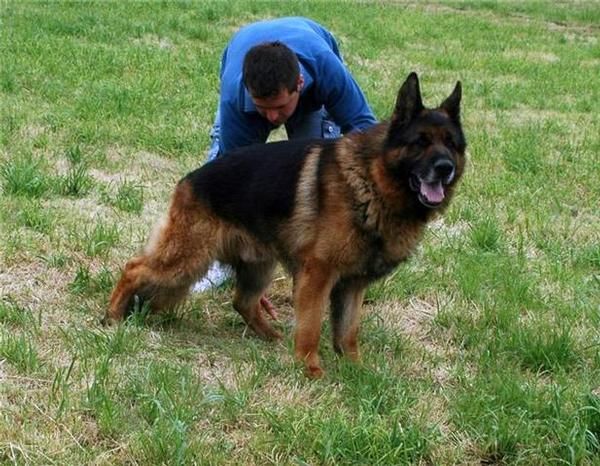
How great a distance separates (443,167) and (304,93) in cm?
144

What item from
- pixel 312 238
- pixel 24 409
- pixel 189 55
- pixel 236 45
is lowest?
pixel 189 55

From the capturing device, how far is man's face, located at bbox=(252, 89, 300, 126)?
4.70m

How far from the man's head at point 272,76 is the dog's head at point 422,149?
66 centimetres

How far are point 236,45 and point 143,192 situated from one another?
155 centimetres

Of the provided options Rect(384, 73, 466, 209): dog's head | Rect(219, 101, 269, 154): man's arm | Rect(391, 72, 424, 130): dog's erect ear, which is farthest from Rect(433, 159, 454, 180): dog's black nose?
Rect(219, 101, 269, 154): man's arm

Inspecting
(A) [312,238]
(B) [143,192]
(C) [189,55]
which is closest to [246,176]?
(A) [312,238]

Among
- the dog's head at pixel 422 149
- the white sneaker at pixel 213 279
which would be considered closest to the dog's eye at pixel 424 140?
the dog's head at pixel 422 149

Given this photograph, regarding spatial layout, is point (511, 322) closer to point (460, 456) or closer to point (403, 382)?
point (403, 382)

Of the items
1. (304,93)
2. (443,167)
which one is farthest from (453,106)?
(304,93)

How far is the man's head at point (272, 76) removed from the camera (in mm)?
4590

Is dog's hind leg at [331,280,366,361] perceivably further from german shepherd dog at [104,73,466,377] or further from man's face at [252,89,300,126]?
man's face at [252,89,300,126]

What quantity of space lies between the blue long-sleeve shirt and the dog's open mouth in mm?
1078

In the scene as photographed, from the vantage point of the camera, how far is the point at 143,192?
6.68 m

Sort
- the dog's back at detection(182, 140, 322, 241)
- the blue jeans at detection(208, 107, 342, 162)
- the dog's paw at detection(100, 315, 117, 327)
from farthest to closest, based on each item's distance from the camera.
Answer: the blue jeans at detection(208, 107, 342, 162)
the dog's paw at detection(100, 315, 117, 327)
the dog's back at detection(182, 140, 322, 241)
